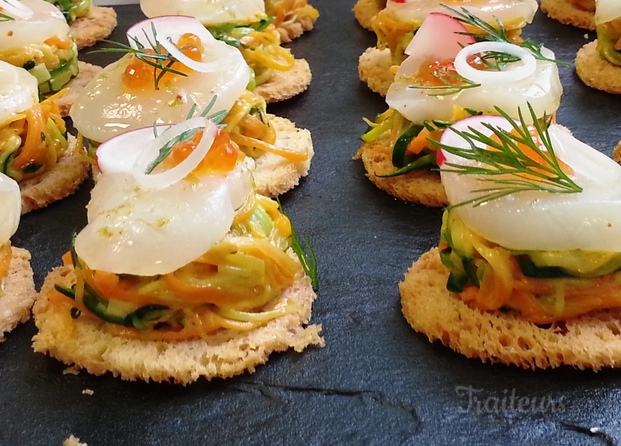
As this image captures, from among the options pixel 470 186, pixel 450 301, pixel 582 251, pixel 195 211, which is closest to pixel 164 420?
pixel 195 211

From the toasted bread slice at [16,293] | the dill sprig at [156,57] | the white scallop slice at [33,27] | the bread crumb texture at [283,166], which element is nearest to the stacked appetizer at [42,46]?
the white scallop slice at [33,27]

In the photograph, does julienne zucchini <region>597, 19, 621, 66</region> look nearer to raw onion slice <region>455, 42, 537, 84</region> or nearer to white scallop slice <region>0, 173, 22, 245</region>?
raw onion slice <region>455, 42, 537, 84</region>

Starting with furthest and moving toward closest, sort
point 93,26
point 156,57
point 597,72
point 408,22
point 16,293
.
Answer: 1. point 93,26
2. point 597,72
3. point 408,22
4. point 156,57
5. point 16,293

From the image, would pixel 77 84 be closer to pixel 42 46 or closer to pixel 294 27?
pixel 42 46

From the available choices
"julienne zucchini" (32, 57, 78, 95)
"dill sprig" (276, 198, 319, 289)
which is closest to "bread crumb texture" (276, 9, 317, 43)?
"julienne zucchini" (32, 57, 78, 95)

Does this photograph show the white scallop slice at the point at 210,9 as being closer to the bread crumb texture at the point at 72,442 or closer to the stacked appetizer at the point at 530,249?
the stacked appetizer at the point at 530,249

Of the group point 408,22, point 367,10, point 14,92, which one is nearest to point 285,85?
point 408,22

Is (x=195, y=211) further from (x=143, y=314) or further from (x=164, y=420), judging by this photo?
(x=164, y=420)
